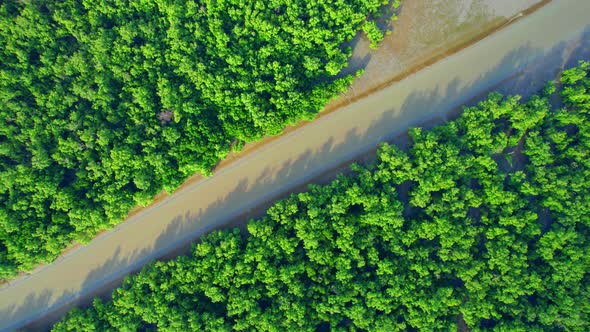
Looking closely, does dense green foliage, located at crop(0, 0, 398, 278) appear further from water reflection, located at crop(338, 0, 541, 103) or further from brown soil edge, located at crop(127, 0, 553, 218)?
water reflection, located at crop(338, 0, 541, 103)

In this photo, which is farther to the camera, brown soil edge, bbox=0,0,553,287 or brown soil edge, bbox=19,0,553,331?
brown soil edge, bbox=0,0,553,287

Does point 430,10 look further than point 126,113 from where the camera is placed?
Yes

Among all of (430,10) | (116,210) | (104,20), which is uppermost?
(104,20)

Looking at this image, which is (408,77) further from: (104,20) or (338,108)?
(104,20)

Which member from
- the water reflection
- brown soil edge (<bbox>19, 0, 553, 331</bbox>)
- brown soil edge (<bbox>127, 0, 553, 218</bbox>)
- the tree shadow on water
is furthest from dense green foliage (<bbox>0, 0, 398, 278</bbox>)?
the tree shadow on water

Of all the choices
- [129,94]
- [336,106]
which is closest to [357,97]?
[336,106]

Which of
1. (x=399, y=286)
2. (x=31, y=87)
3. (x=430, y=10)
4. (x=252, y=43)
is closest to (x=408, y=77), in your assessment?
(x=430, y=10)

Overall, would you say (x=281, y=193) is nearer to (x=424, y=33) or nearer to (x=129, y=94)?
(x=129, y=94)
